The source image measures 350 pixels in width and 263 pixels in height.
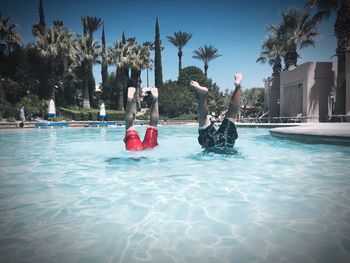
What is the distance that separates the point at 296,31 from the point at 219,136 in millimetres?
24384

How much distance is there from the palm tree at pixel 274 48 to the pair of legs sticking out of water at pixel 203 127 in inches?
1027

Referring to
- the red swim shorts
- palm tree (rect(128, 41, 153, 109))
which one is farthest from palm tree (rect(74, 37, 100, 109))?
the red swim shorts

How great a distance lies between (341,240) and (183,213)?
1.66m

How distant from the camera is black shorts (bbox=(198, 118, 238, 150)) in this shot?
259 inches

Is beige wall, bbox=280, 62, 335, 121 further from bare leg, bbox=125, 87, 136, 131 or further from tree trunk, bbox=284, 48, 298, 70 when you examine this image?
bare leg, bbox=125, 87, 136, 131

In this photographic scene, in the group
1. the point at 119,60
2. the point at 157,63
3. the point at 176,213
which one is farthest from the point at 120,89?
the point at 176,213

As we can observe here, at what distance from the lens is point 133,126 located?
6949 mm

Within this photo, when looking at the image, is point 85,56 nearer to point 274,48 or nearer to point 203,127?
point 274,48

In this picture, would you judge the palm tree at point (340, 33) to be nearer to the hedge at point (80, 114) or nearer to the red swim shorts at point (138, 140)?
the red swim shorts at point (138, 140)

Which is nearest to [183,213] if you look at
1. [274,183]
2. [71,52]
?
[274,183]

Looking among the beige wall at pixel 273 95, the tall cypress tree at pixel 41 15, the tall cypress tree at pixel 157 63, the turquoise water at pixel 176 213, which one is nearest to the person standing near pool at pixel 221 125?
the turquoise water at pixel 176 213

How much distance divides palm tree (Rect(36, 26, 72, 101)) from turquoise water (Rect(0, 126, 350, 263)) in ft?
88.9

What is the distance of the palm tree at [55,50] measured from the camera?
29.3m

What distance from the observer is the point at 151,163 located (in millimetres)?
6578
